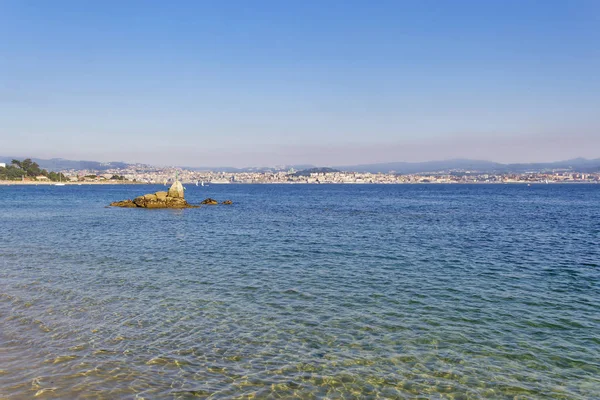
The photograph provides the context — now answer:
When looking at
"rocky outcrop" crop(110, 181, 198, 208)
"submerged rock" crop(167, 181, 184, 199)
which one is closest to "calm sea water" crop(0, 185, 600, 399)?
"rocky outcrop" crop(110, 181, 198, 208)

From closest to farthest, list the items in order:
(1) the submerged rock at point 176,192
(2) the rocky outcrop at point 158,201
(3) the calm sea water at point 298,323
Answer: (3) the calm sea water at point 298,323 < (2) the rocky outcrop at point 158,201 < (1) the submerged rock at point 176,192

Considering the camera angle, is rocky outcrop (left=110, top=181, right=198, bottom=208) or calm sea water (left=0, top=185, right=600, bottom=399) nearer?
calm sea water (left=0, top=185, right=600, bottom=399)

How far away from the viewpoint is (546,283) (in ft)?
67.8

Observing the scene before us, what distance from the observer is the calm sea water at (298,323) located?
418 inches


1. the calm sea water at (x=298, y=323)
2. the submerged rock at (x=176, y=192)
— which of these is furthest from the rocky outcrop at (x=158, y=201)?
the calm sea water at (x=298, y=323)

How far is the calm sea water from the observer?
418 inches

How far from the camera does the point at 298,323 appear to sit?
579 inches

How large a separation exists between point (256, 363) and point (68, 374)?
4737mm

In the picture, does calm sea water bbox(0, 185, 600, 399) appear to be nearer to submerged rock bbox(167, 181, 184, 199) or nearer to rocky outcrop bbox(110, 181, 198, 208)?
rocky outcrop bbox(110, 181, 198, 208)

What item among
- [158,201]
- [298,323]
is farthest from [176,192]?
[298,323]

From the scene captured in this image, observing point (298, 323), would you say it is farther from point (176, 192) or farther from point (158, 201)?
point (176, 192)

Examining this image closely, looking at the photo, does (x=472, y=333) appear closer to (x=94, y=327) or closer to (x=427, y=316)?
(x=427, y=316)

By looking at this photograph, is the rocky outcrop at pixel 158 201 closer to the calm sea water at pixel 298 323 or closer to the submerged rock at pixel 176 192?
the submerged rock at pixel 176 192

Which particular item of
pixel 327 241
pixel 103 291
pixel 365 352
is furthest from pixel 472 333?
pixel 327 241
